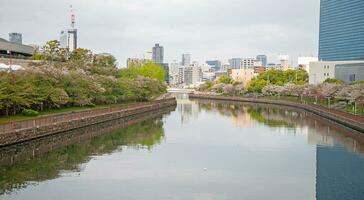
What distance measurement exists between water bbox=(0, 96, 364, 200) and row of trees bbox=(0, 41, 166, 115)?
3.64 meters

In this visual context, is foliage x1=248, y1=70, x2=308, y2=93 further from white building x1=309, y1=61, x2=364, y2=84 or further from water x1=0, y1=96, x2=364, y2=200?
water x1=0, y1=96, x2=364, y2=200

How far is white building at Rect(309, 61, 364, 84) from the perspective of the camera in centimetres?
8962

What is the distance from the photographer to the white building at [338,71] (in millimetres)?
89625

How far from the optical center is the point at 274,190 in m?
19.8

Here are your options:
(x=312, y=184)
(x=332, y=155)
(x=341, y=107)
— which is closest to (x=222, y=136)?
(x=332, y=155)

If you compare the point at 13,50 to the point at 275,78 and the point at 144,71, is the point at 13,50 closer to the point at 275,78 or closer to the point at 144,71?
the point at 144,71

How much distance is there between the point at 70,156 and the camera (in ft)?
87.2

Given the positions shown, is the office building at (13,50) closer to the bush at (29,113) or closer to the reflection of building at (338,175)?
the bush at (29,113)

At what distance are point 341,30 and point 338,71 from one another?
3773cm

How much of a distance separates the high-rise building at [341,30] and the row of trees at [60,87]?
7189 centimetres

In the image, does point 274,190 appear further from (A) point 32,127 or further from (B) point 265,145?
(A) point 32,127

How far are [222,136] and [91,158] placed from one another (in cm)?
1484

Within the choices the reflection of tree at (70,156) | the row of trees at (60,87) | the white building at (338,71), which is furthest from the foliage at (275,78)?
the reflection of tree at (70,156)

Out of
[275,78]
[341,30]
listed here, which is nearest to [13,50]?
[275,78]
